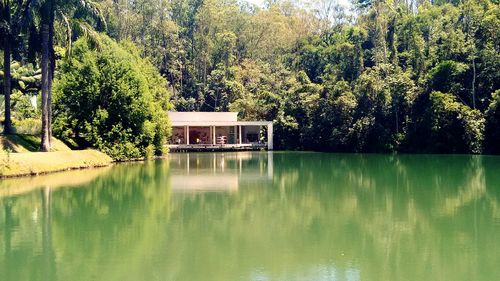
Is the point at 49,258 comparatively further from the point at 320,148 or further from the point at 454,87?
the point at 320,148

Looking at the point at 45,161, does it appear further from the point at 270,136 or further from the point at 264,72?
the point at 264,72

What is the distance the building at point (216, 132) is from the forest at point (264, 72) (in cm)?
206

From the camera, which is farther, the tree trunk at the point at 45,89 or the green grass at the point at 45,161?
the tree trunk at the point at 45,89

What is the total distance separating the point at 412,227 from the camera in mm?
12703

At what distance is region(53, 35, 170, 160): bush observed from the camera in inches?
1369

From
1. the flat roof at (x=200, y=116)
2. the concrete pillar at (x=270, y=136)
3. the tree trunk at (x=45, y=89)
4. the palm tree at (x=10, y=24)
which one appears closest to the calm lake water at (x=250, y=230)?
the tree trunk at (x=45, y=89)

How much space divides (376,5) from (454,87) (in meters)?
13.4

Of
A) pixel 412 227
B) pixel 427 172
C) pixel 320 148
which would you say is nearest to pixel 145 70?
pixel 320 148

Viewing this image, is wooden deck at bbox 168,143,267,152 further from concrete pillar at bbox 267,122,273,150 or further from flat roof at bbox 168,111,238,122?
flat roof at bbox 168,111,238,122

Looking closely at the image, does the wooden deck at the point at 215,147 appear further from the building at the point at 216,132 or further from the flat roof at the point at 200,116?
the flat roof at the point at 200,116

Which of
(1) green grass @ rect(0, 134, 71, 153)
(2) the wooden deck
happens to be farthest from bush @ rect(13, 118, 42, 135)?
(2) the wooden deck

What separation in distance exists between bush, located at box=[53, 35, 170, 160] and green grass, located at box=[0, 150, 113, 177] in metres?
2.70

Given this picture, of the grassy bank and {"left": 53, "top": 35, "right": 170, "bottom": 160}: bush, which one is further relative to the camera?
{"left": 53, "top": 35, "right": 170, "bottom": 160}: bush

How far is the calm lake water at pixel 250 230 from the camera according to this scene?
29.9 feet
